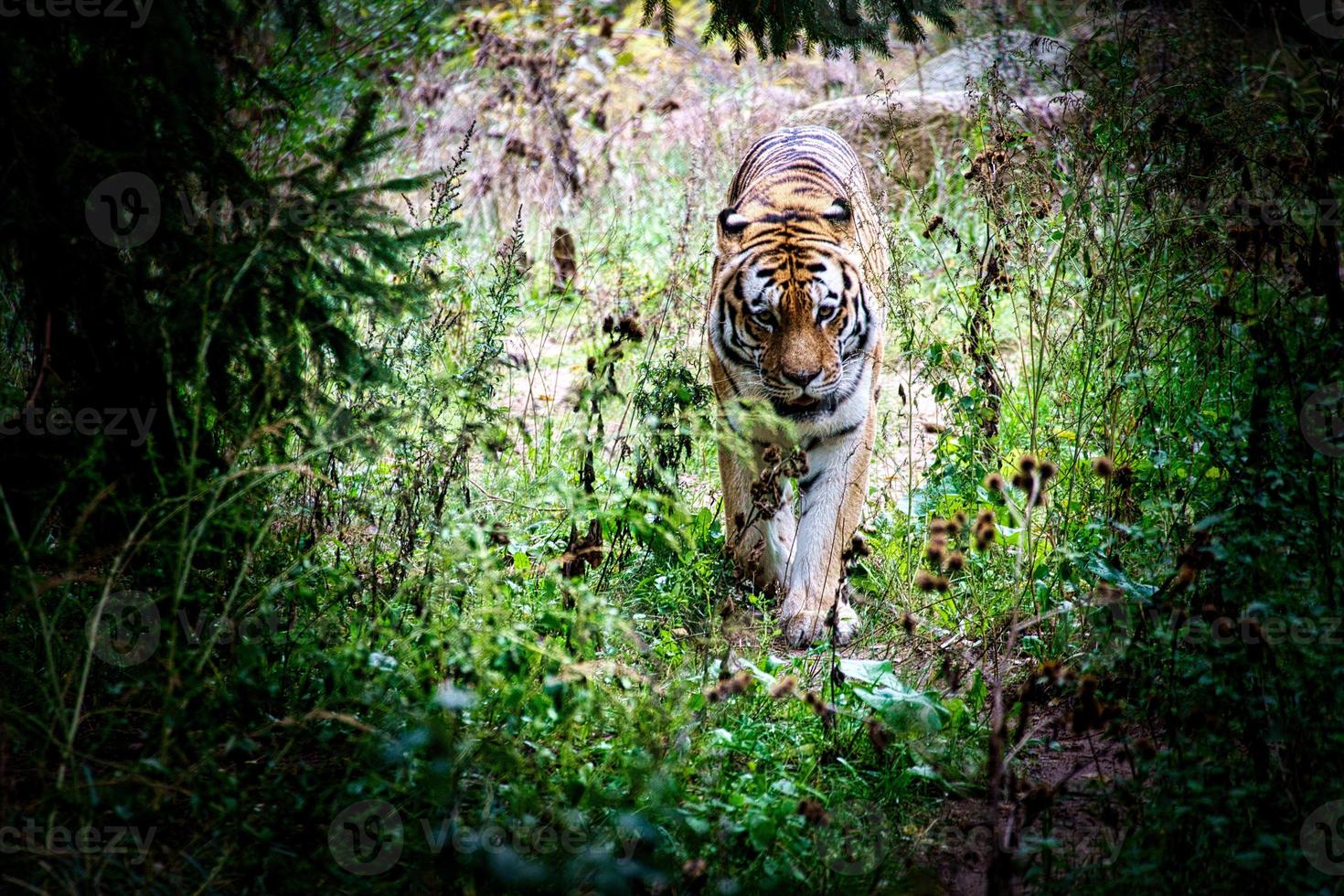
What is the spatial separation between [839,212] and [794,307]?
609 millimetres

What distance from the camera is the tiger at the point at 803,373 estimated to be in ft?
15.0

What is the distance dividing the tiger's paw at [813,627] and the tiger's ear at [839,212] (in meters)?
1.79

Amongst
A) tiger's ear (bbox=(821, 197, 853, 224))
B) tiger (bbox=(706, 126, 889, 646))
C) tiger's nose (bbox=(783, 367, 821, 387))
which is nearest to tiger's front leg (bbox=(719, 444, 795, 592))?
tiger (bbox=(706, 126, 889, 646))

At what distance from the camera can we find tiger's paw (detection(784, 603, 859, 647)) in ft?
13.9

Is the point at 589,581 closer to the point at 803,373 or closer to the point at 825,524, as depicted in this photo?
the point at 825,524

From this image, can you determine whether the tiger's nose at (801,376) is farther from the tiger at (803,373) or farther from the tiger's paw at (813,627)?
the tiger's paw at (813,627)

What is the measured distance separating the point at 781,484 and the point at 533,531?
1141 millimetres

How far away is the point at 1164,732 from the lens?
10.2 ft

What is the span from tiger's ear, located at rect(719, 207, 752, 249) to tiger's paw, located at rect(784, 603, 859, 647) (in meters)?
1.77

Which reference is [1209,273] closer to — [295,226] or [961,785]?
[961,785]

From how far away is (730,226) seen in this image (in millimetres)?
5074

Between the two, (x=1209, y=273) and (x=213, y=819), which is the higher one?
(x=1209, y=273)

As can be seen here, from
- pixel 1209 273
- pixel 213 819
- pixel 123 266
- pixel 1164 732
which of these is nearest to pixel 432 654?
pixel 213 819

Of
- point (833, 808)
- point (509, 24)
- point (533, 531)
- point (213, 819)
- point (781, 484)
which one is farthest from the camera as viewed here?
point (509, 24)
